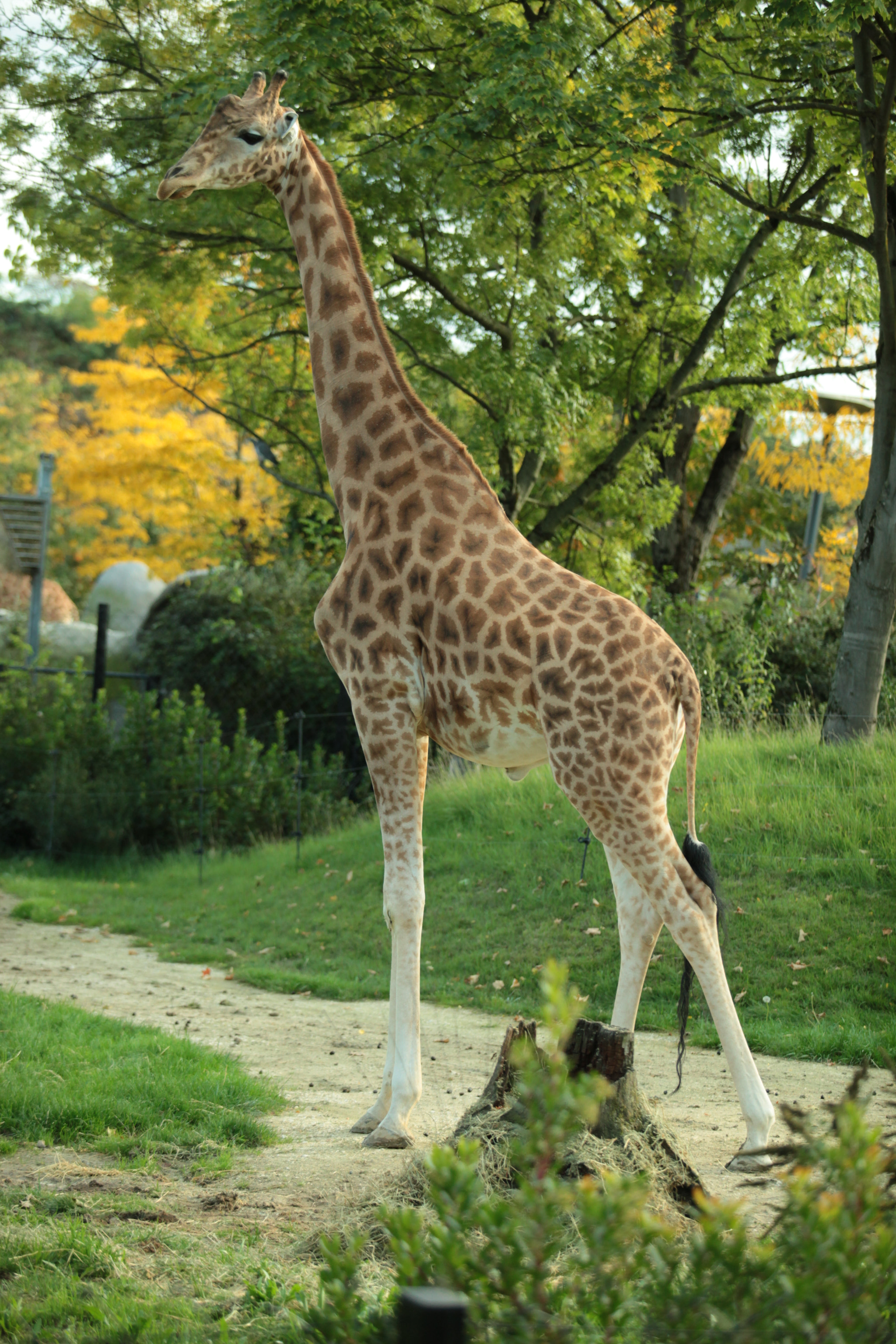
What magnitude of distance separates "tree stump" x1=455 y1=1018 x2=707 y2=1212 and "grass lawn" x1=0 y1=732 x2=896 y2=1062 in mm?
2620

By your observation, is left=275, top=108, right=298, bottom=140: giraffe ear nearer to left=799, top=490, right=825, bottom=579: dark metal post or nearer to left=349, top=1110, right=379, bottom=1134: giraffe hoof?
left=349, top=1110, right=379, bottom=1134: giraffe hoof

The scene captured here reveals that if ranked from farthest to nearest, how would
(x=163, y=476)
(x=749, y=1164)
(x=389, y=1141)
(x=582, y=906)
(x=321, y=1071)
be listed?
(x=163, y=476), (x=582, y=906), (x=321, y=1071), (x=389, y=1141), (x=749, y=1164)

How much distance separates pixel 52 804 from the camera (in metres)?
14.8

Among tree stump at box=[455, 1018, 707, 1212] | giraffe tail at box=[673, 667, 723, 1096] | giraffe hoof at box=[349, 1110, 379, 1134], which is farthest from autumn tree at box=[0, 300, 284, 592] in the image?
tree stump at box=[455, 1018, 707, 1212]

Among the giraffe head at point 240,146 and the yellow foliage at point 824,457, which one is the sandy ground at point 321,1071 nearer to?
the giraffe head at point 240,146

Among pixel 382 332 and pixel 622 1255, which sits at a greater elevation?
pixel 382 332

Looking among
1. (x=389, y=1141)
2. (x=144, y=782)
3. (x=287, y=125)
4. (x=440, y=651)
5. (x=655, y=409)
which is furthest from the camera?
(x=144, y=782)

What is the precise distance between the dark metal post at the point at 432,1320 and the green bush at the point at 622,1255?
1.03 ft

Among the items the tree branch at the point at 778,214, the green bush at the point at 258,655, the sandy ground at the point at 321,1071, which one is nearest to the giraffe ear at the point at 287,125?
the sandy ground at the point at 321,1071

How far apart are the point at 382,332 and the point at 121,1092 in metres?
3.83

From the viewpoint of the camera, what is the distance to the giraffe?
4.70 m

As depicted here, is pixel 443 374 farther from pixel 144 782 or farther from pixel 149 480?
pixel 149 480

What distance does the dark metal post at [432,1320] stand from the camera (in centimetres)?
143

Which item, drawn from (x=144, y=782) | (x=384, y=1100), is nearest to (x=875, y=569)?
(x=384, y=1100)
